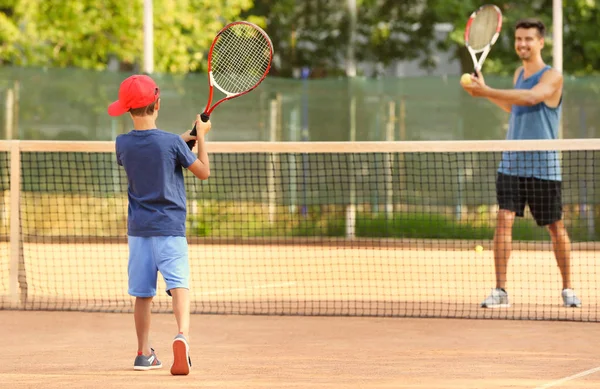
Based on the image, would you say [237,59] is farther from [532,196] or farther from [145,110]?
[532,196]

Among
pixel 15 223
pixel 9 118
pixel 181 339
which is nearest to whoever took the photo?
pixel 181 339

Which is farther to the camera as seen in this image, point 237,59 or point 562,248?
point 562,248

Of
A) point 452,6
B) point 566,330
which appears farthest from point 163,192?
point 452,6

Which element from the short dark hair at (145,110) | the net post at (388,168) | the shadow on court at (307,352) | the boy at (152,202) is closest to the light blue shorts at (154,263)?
the boy at (152,202)

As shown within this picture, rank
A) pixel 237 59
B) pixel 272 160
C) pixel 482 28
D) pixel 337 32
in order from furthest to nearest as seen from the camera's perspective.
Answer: pixel 337 32 < pixel 272 160 < pixel 482 28 < pixel 237 59

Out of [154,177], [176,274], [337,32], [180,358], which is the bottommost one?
[180,358]

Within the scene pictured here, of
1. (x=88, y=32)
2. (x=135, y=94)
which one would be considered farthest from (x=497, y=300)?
(x=88, y=32)

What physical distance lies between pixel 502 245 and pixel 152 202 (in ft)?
9.92

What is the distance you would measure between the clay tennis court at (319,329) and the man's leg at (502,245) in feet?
0.83

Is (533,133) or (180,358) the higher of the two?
(533,133)

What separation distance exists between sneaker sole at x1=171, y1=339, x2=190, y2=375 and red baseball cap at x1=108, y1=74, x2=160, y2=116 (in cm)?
109

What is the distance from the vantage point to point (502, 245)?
24.8 ft

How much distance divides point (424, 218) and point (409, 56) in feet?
26.8

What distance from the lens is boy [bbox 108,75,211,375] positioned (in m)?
5.29
